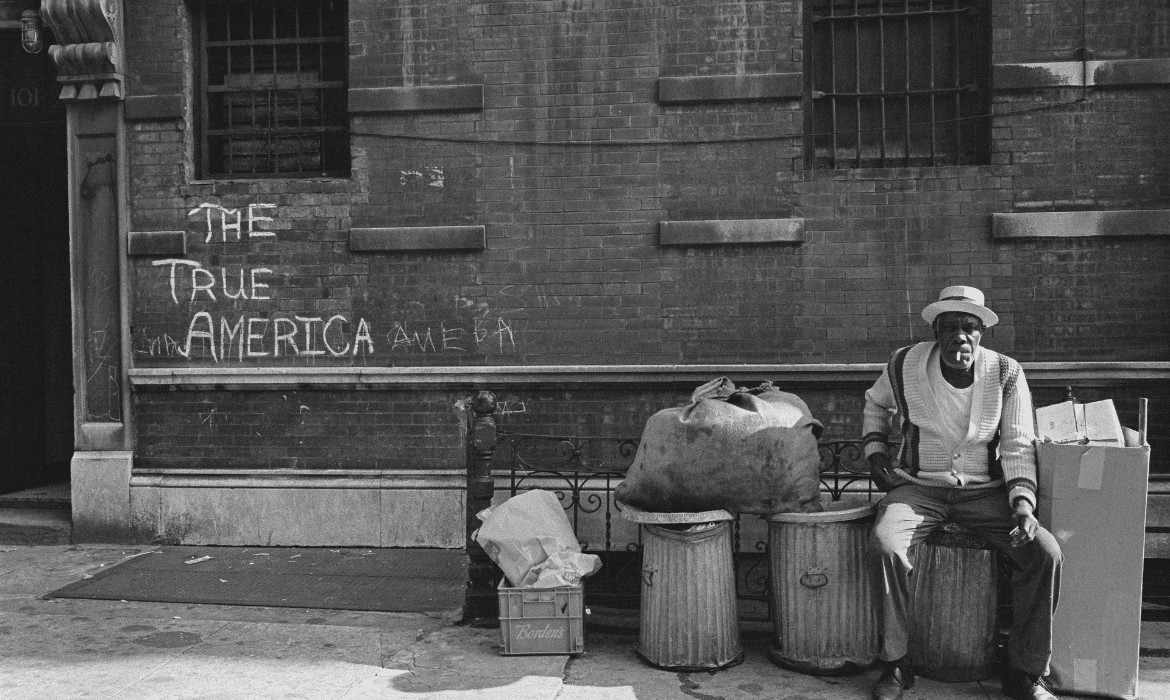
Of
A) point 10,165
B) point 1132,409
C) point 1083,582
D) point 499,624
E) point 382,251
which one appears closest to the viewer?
point 1083,582

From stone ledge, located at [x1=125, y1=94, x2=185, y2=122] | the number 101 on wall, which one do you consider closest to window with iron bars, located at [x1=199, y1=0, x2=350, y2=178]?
stone ledge, located at [x1=125, y1=94, x2=185, y2=122]

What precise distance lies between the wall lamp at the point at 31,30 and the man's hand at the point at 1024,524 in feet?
25.3

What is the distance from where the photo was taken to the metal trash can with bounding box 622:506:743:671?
16.5ft

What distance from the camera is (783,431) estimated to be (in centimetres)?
504

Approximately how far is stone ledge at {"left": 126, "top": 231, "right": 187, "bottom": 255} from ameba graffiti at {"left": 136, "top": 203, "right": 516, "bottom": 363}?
86 mm

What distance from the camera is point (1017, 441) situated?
4.86m

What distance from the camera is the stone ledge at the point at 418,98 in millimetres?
7625

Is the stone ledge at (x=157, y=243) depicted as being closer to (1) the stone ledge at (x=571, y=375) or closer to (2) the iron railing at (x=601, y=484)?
(1) the stone ledge at (x=571, y=375)

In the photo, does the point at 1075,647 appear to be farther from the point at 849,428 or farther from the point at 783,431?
the point at 849,428

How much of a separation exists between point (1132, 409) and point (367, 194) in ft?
19.3

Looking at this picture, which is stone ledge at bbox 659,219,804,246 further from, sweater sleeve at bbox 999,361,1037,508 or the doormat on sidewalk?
the doormat on sidewalk

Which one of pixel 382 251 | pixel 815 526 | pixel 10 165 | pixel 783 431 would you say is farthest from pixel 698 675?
pixel 10 165

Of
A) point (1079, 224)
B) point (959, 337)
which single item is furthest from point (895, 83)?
point (959, 337)

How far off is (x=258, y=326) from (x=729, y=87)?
4056 mm
